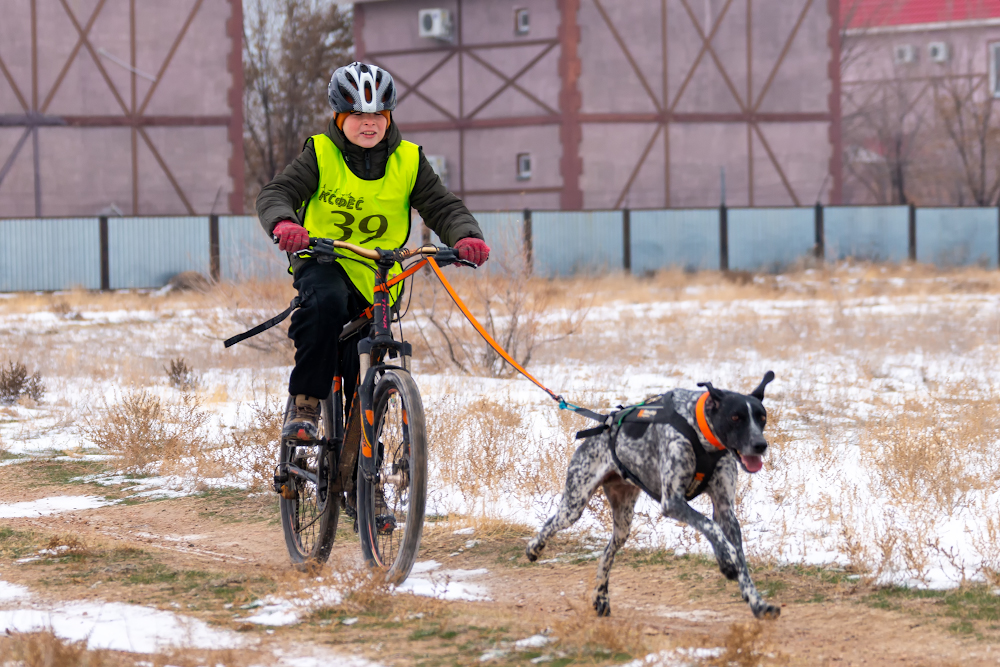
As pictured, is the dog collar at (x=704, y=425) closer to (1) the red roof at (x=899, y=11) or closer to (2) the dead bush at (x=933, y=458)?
(2) the dead bush at (x=933, y=458)

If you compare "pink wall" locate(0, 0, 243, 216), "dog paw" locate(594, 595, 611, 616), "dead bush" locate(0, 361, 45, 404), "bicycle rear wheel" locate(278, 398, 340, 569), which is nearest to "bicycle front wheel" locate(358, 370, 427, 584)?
"bicycle rear wheel" locate(278, 398, 340, 569)

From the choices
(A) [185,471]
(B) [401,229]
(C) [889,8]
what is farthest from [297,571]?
(C) [889,8]

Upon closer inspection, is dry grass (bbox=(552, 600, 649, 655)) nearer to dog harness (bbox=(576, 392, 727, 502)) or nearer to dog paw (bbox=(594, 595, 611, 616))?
dog paw (bbox=(594, 595, 611, 616))

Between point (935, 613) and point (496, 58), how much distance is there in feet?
91.8

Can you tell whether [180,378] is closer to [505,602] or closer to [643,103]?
[505,602]

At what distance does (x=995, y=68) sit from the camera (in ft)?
139

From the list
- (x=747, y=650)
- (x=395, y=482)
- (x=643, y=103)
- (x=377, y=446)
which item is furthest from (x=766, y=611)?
(x=643, y=103)

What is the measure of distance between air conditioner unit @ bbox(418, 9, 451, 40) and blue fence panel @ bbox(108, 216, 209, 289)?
349 inches

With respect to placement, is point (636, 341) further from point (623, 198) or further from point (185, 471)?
point (623, 198)

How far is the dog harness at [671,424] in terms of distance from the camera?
3939 millimetres

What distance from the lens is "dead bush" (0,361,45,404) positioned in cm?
1086

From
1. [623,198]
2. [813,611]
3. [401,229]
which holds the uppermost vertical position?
[623,198]

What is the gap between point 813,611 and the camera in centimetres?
448

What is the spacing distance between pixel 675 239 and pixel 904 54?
21.1m
